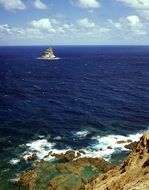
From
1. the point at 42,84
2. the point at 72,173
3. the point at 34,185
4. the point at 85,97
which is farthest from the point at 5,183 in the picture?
the point at 42,84

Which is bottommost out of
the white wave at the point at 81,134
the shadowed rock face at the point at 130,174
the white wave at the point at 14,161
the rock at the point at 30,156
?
the white wave at the point at 14,161

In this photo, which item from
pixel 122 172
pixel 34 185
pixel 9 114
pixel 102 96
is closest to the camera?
pixel 122 172

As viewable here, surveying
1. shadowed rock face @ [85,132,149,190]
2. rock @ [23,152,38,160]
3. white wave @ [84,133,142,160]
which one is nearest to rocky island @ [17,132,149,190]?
shadowed rock face @ [85,132,149,190]

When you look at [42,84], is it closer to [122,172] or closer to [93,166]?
[93,166]

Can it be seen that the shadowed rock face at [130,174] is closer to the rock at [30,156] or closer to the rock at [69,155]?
the rock at [69,155]

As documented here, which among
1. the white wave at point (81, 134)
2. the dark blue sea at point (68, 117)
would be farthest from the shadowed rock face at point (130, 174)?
the white wave at point (81, 134)

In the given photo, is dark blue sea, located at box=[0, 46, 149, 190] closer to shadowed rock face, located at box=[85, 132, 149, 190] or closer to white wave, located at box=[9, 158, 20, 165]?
white wave, located at box=[9, 158, 20, 165]

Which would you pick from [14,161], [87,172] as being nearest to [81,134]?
[14,161]
